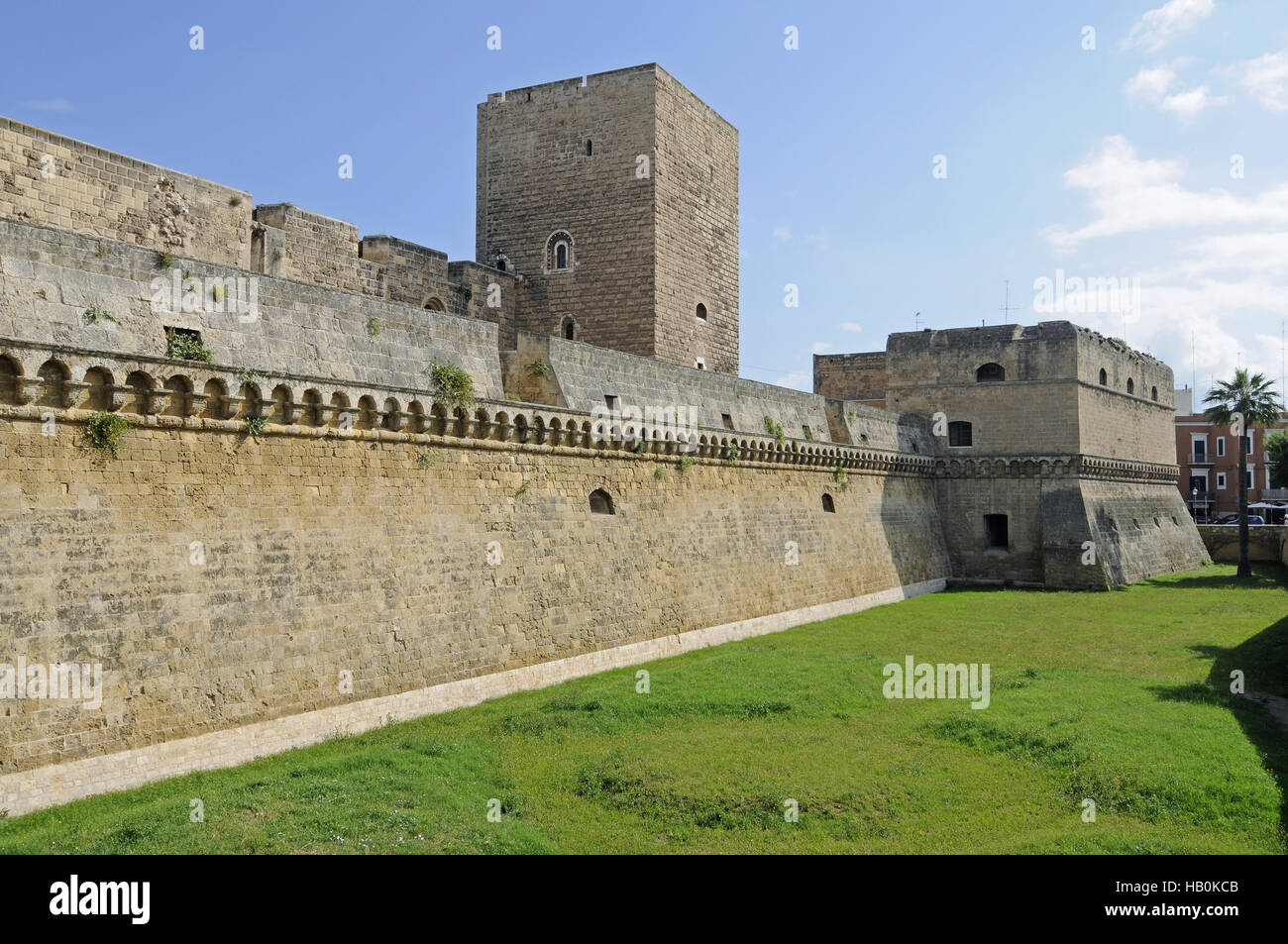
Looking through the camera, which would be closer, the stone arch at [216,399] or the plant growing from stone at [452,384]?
the stone arch at [216,399]

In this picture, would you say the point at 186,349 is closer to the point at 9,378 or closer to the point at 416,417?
the point at 9,378

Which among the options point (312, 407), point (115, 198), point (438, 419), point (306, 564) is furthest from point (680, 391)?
point (115, 198)

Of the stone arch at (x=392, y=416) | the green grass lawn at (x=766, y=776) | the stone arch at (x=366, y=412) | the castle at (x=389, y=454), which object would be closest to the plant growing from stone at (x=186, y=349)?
the castle at (x=389, y=454)

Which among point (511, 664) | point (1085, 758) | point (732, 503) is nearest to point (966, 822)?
point (1085, 758)

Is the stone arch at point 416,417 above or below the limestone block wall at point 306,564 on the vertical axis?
above

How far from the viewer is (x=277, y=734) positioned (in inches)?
435

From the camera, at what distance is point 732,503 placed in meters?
20.8

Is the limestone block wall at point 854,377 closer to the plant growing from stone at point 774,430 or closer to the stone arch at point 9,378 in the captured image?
the plant growing from stone at point 774,430

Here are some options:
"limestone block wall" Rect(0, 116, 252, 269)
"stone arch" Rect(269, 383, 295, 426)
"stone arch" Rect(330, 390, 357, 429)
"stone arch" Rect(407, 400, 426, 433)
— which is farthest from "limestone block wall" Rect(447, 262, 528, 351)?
"stone arch" Rect(269, 383, 295, 426)

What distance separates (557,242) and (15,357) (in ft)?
51.6

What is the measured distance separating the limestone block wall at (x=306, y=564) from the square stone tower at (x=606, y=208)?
18.6ft

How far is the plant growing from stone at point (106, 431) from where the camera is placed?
978 centimetres
